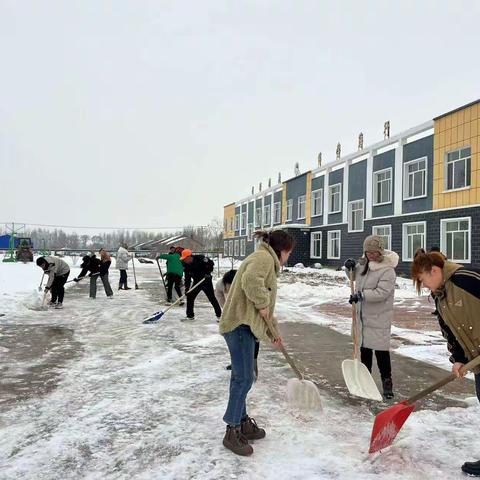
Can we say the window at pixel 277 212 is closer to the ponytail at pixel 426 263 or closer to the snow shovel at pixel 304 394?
the snow shovel at pixel 304 394

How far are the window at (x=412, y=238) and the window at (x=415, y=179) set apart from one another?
1499mm

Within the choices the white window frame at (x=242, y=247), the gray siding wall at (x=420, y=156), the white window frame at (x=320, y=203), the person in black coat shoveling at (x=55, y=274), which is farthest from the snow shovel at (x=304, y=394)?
the white window frame at (x=242, y=247)

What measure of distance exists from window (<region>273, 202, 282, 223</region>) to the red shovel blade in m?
38.5

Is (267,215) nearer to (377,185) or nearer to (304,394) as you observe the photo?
(377,185)

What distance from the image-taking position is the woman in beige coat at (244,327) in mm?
3285

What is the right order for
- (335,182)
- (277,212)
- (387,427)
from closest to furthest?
(387,427), (335,182), (277,212)

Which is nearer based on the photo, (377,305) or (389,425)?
(389,425)

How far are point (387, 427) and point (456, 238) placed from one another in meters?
19.4

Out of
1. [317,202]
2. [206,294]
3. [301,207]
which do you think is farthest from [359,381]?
[301,207]

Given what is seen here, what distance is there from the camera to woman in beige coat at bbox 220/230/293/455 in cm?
329

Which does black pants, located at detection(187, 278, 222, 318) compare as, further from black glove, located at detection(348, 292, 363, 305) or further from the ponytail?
the ponytail

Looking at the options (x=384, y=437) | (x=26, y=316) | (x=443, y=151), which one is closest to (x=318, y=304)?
(x=26, y=316)

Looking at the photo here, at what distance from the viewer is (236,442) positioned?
326 centimetres

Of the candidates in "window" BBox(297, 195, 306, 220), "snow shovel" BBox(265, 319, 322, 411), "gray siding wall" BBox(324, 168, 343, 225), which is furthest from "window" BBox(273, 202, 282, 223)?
"snow shovel" BBox(265, 319, 322, 411)
